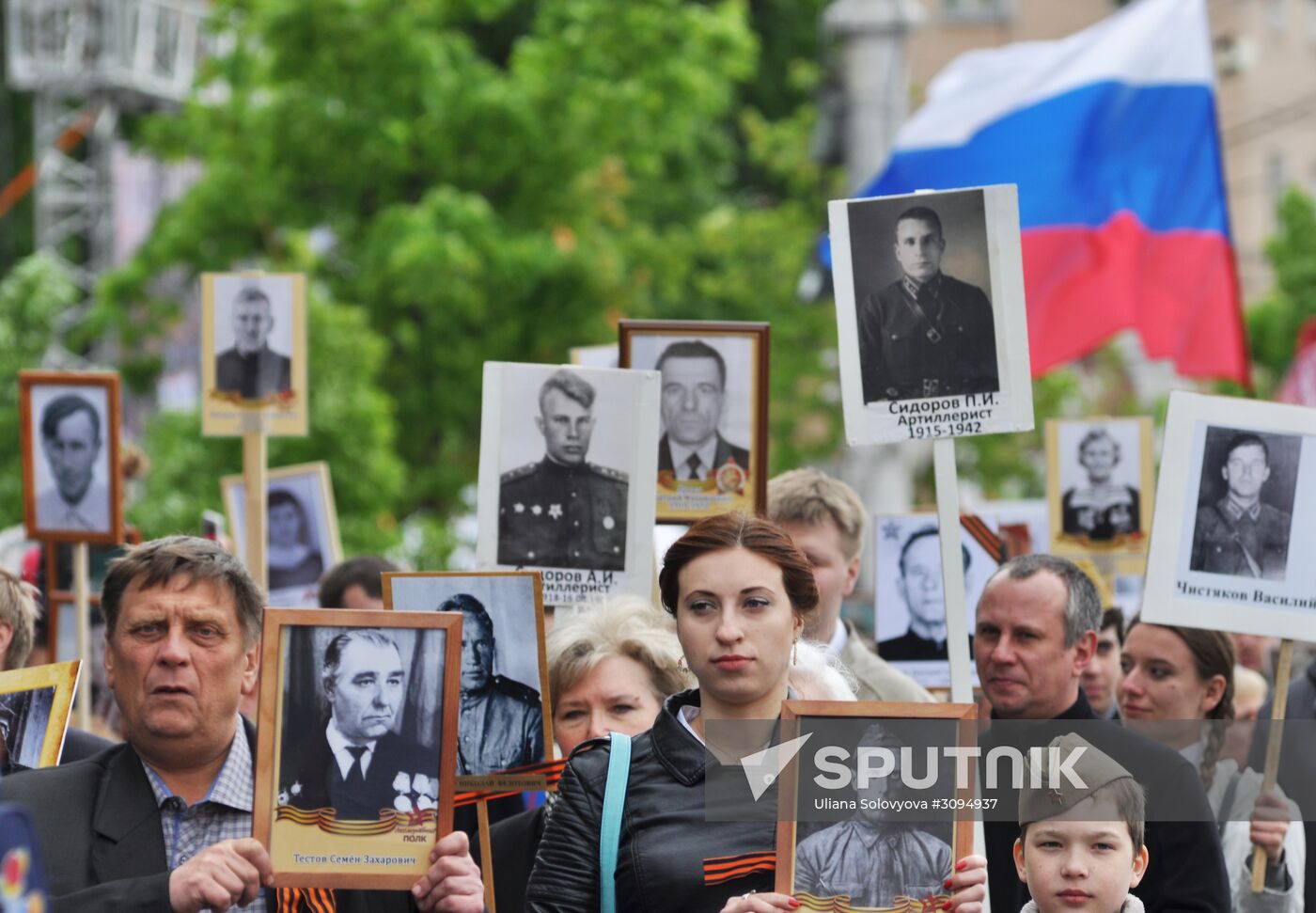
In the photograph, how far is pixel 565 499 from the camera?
534cm

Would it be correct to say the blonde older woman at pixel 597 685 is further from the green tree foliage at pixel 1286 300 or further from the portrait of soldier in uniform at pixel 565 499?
the green tree foliage at pixel 1286 300

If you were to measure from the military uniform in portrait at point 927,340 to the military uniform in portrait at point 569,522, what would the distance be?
83 cm

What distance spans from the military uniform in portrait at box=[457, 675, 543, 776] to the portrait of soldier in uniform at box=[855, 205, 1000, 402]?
1.06 metres

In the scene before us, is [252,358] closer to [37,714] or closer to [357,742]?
[37,714]

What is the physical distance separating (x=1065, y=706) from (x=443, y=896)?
1730 millimetres

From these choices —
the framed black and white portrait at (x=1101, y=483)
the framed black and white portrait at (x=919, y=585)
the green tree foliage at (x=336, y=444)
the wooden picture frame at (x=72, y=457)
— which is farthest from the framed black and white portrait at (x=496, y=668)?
the green tree foliage at (x=336, y=444)

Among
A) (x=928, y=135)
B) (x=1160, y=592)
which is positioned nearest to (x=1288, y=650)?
(x=1160, y=592)

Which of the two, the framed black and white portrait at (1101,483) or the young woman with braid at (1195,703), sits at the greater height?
the framed black and white portrait at (1101,483)

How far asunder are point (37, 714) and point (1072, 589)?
227cm

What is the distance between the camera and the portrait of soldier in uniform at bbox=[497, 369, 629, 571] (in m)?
5.33

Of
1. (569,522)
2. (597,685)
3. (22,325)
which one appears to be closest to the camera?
(597,685)

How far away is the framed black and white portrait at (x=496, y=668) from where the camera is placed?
4.41 m

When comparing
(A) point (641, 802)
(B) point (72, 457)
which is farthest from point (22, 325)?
(A) point (641, 802)

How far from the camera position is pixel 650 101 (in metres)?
16.4
